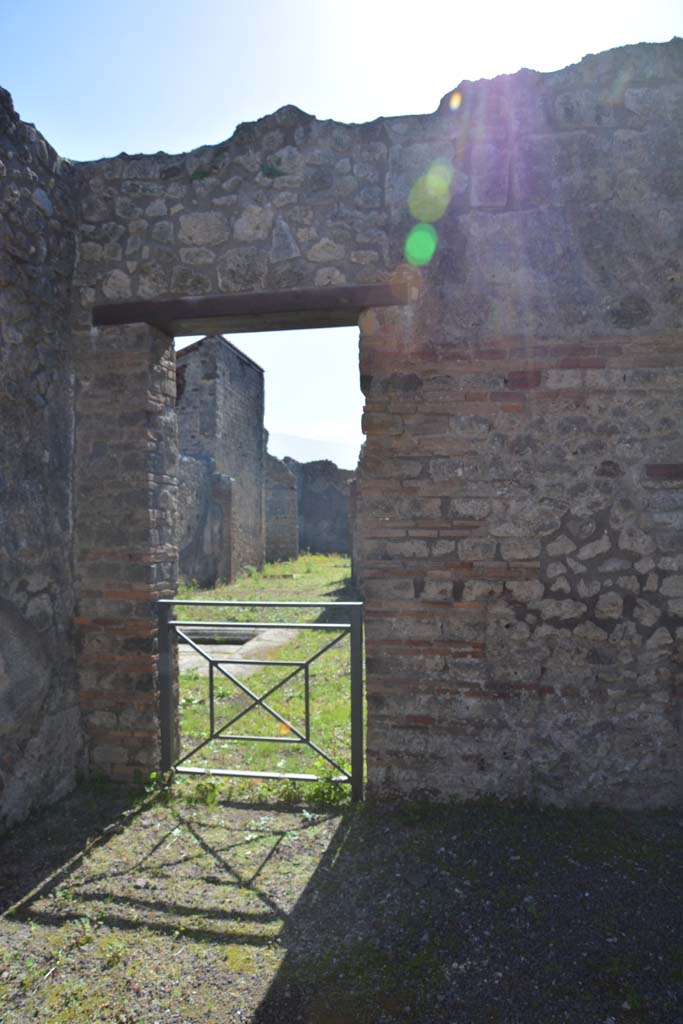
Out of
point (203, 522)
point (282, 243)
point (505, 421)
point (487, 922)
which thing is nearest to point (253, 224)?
point (282, 243)

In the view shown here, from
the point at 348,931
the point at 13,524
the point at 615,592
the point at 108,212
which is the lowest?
the point at 348,931

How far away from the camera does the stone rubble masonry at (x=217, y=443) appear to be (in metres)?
14.5

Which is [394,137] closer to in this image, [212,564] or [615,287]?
[615,287]

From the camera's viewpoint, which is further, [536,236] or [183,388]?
[183,388]

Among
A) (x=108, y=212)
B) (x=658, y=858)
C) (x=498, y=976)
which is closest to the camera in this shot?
(x=498, y=976)

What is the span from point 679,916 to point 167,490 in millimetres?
3562

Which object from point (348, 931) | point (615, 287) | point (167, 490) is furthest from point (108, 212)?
point (348, 931)

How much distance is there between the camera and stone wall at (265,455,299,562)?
846 inches

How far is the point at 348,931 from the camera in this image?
2807 mm

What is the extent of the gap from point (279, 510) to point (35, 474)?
698 inches

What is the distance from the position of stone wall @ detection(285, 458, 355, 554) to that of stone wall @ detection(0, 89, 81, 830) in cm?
2180

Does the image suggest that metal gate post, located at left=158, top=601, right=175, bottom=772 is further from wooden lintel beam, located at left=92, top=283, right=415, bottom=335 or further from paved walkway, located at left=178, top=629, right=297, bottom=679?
paved walkway, located at left=178, top=629, right=297, bottom=679

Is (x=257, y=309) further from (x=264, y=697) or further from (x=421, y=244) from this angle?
(x=264, y=697)

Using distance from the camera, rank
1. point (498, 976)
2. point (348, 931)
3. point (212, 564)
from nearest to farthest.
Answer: point (498, 976) < point (348, 931) < point (212, 564)
